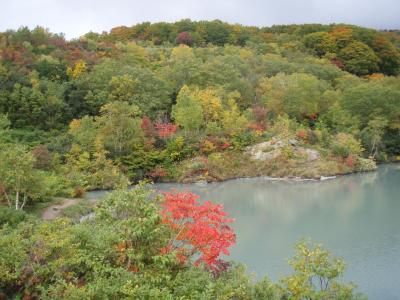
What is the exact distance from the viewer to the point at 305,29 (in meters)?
65.3

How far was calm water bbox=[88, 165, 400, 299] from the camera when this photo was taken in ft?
47.6

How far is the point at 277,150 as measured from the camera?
101ft

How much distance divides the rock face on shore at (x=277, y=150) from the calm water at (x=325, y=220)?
2.11 meters

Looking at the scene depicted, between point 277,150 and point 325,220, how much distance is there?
35.5 feet

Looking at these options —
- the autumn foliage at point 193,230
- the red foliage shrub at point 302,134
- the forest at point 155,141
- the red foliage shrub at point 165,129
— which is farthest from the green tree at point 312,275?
the red foliage shrub at point 302,134

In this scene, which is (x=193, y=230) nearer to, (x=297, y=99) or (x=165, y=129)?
(x=165, y=129)

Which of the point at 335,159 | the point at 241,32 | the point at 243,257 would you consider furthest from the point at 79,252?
the point at 241,32

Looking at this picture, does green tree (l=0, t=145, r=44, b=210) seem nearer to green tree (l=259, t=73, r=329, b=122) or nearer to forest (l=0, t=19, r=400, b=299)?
forest (l=0, t=19, r=400, b=299)

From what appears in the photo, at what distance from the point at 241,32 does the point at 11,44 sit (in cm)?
2969

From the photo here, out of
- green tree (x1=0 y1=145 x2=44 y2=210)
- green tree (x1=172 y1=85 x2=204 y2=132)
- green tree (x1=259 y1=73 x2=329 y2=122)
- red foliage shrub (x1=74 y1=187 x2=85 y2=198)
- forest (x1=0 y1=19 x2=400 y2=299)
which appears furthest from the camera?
green tree (x1=259 y1=73 x2=329 y2=122)

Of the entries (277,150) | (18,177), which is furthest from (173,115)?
(18,177)

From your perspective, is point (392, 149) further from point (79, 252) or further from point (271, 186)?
point (79, 252)

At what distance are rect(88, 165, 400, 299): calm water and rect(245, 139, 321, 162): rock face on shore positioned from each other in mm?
2114

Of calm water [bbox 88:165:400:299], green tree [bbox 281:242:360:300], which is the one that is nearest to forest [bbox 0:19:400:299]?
green tree [bbox 281:242:360:300]
